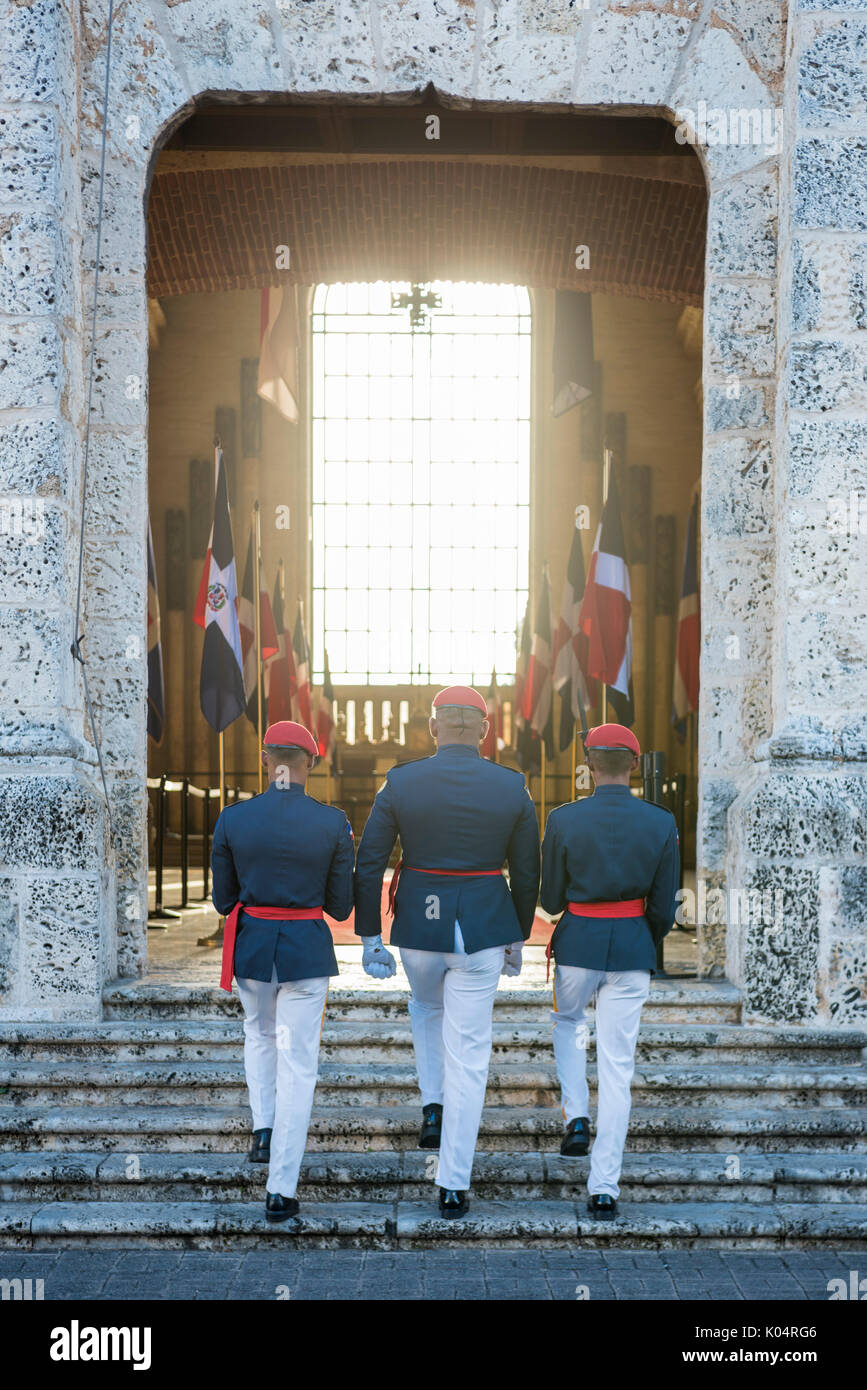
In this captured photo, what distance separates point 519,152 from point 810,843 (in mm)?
5343

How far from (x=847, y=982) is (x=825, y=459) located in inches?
99.5

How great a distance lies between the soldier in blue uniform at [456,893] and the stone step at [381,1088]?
64cm

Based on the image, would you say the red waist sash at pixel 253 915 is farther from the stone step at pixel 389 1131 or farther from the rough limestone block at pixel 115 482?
the rough limestone block at pixel 115 482

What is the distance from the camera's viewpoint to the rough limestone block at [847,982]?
672cm

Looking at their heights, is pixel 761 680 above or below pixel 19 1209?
above

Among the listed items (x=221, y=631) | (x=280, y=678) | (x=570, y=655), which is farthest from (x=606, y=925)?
(x=280, y=678)

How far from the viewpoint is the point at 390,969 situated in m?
5.36

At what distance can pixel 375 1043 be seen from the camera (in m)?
6.59

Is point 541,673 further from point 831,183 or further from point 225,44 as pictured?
point 225,44

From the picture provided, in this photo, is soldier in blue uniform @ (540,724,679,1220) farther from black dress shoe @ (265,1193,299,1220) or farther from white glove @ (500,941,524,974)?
black dress shoe @ (265,1193,299,1220)
